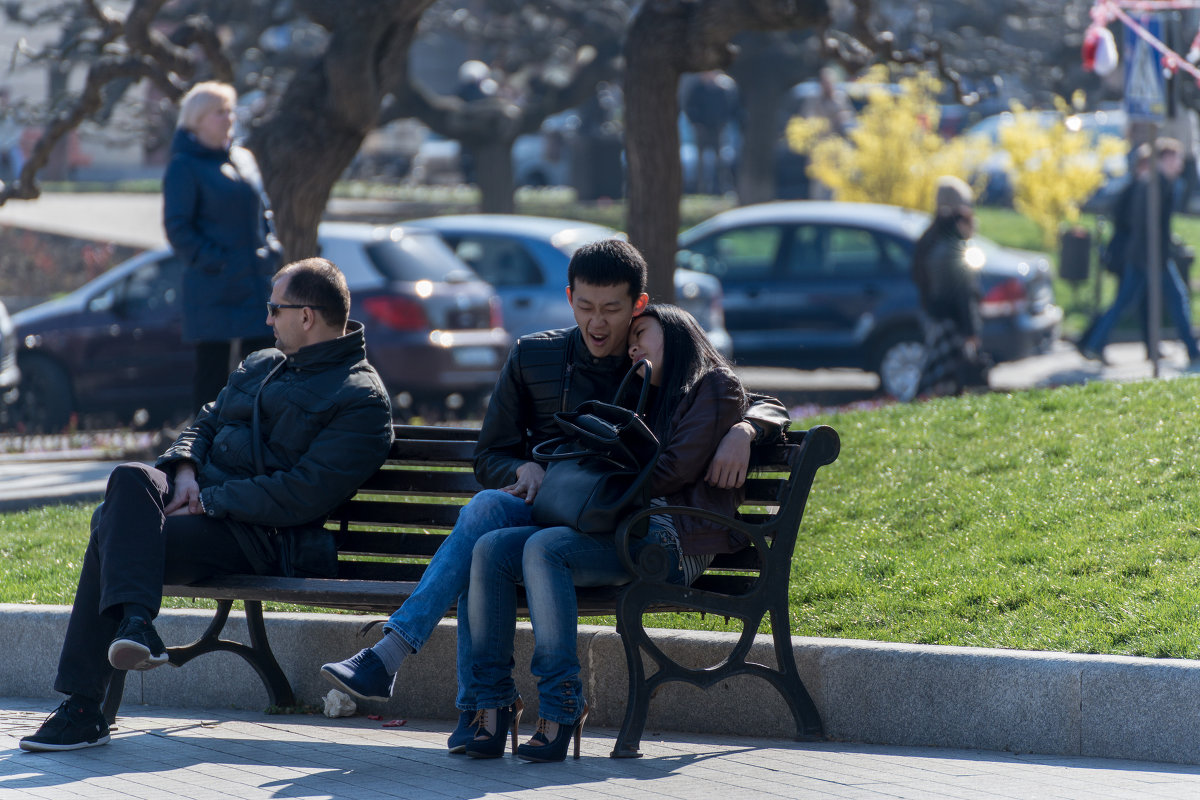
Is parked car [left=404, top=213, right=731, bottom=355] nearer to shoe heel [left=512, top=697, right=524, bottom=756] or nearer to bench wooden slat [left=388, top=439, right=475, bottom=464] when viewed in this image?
bench wooden slat [left=388, top=439, right=475, bottom=464]

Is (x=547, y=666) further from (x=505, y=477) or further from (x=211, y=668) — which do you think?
(x=211, y=668)

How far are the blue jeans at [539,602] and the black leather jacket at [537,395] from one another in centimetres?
40

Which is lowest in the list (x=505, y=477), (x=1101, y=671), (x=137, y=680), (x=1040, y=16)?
(x=137, y=680)

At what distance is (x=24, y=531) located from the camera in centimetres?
765

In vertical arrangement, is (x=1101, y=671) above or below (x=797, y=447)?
below

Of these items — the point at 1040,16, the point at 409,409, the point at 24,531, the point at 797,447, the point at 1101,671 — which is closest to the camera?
the point at 1101,671

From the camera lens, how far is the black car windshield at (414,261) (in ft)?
41.7

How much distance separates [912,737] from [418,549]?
177 cm

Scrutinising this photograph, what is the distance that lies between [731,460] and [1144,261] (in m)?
12.3

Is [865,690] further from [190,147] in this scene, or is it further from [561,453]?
[190,147]

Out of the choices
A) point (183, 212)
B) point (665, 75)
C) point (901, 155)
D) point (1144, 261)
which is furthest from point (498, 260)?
point (901, 155)

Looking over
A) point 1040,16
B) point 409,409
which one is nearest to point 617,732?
point 409,409

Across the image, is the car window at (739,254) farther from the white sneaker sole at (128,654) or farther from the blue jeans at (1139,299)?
the white sneaker sole at (128,654)

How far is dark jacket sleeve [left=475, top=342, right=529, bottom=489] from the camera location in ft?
17.2
